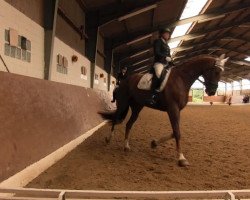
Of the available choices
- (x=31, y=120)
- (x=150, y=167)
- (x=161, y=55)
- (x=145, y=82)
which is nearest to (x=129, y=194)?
(x=150, y=167)

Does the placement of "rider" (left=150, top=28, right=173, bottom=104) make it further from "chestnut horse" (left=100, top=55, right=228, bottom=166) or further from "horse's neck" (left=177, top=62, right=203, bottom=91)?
"horse's neck" (left=177, top=62, right=203, bottom=91)

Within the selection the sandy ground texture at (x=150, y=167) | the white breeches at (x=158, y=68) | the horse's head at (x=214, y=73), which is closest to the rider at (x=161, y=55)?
the white breeches at (x=158, y=68)

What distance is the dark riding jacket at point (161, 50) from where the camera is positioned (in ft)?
16.1

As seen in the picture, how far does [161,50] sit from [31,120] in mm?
2273

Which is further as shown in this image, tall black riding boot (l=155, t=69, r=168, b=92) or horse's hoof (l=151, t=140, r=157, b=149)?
horse's hoof (l=151, t=140, r=157, b=149)

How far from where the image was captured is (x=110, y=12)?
11266mm

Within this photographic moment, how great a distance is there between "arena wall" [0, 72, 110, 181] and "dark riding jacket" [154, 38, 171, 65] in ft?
5.32

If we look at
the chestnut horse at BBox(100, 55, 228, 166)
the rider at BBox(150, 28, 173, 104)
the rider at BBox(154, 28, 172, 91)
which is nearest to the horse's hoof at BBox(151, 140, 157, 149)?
the chestnut horse at BBox(100, 55, 228, 166)

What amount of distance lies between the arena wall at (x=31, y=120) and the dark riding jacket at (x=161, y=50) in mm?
1622

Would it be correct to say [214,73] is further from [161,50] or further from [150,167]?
[150,167]

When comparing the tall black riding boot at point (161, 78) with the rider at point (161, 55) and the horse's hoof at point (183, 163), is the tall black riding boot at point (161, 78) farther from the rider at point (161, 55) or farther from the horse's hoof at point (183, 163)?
the horse's hoof at point (183, 163)

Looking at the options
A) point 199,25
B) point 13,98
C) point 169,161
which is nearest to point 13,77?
point 13,98

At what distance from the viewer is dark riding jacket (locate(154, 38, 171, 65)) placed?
4.90 m

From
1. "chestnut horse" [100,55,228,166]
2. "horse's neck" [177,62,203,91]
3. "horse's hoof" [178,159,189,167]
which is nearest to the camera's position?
"horse's hoof" [178,159,189,167]
